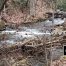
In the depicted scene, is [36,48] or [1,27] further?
[1,27]

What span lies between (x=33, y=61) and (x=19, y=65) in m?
0.52

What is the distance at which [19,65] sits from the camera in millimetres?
6781

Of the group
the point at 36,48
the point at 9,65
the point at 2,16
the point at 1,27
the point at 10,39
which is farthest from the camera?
the point at 2,16

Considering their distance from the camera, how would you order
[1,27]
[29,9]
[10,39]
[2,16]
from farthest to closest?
[29,9] → [2,16] → [1,27] → [10,39]

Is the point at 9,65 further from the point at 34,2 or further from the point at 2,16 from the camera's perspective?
the point at 34,2

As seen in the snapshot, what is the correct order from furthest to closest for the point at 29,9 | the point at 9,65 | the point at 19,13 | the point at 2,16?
the point at 29,9
the point at 19,13
the point at 2,16
the point at 9,65

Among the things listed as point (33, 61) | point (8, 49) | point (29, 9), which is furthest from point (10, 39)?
point (29, 9)

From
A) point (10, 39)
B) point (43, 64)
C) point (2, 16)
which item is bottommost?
point (43, 64)

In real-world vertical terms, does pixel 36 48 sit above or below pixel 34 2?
below

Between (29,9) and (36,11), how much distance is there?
2.15ft

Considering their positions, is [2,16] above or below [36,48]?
above

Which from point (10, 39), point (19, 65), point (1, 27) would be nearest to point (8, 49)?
point (19, 65)

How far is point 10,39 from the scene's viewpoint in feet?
29.7

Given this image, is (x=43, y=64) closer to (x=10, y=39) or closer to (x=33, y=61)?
(x=33, y=61)
